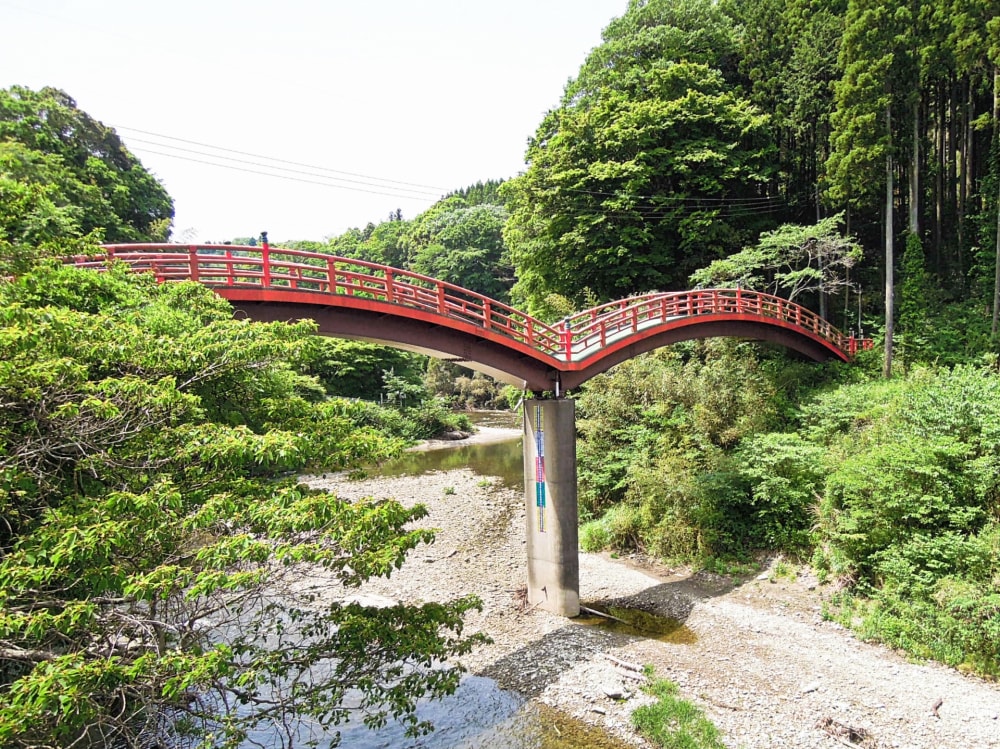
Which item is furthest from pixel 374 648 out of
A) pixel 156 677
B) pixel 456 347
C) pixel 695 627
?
pixel 695 627

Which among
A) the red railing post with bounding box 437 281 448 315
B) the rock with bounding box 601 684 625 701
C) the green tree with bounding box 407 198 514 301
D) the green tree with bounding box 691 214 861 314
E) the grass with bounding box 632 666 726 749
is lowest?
the rock with bounding box 601 684 625 701

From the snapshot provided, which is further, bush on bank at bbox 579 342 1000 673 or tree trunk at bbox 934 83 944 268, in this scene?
tree trunk at bbox 934 83 944 268

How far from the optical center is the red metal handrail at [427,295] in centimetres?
834

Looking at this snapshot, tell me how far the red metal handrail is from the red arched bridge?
34 mm

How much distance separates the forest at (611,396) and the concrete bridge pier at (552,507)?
3066mm

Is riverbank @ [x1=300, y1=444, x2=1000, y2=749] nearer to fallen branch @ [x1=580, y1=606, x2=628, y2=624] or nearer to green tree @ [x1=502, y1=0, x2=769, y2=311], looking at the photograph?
fallen branch @ [x1=580, y1=606, x2=628, y2=624]

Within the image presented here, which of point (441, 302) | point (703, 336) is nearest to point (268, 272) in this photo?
point (441, 302)

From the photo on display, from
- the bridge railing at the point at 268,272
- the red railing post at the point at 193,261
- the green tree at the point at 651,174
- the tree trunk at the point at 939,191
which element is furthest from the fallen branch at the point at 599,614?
the tree trunk at the point at 939,191

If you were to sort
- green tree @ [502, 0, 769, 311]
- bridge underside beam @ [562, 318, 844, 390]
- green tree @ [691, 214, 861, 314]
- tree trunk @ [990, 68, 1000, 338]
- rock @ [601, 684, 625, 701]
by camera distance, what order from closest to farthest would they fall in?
rock @ [601, 684, 625, 701] < bridge underside beam @ [562, 318, 844, 390] < tree trunk @ [990, 68, 1000, 338] < green tree @ [691, 214, 861, 314] < green tree @ [502, 0, 769, 311]

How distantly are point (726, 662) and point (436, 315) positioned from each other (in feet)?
27.9

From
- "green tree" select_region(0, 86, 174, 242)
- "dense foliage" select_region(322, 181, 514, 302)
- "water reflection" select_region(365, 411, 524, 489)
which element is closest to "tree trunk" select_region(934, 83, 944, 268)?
"water reflection" select_region(365, 411, 524, 489)

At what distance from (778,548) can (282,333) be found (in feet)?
43.0

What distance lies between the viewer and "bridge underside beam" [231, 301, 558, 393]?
9234mm

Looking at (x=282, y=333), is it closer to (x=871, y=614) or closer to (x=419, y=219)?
(x=871, y=614)
